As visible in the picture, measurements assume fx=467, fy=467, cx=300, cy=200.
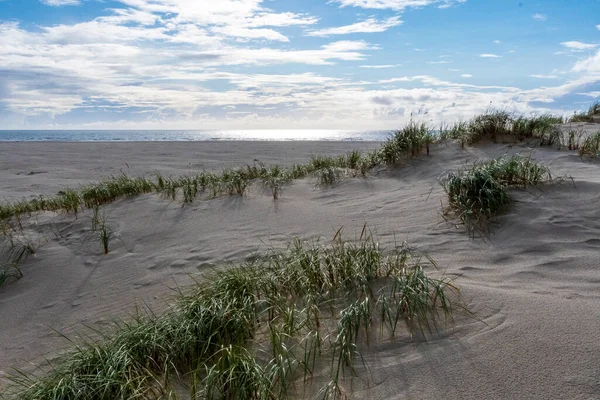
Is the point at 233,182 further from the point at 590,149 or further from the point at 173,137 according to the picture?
the point at 173,137

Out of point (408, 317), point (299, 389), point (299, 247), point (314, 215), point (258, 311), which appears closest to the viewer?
point (299, 389)

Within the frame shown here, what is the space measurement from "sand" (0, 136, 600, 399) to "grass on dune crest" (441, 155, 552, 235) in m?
0.16

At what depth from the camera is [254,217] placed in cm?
598

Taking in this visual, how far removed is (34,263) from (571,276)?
5489mm

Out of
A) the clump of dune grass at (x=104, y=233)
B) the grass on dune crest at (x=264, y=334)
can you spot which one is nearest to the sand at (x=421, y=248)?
the clump of dune grass at (x=104, y=233)

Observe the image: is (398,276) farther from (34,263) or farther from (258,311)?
(34,263)

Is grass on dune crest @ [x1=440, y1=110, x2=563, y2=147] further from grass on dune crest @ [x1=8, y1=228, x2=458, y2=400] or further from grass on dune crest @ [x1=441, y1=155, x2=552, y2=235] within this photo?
grass on dune crest @ [x1=8, y1=228, x2=458, y2=400]

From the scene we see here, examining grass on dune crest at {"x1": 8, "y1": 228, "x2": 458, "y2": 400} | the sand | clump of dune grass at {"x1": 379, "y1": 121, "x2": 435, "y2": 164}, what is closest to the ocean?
clump of dune grass at {"x1": 379, "y1": 121, "x2": 435, "y2": 164}

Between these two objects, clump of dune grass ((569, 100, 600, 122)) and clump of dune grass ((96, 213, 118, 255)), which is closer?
clump of dune grass ((96, 213, 118, 255))

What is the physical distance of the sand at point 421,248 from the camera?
8.61ft

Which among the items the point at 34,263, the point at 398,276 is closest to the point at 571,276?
the point at 398,276

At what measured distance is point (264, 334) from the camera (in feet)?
10.4

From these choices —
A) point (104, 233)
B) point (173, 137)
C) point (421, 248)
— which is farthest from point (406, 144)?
point (173, 137)

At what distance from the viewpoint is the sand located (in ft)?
8.61
